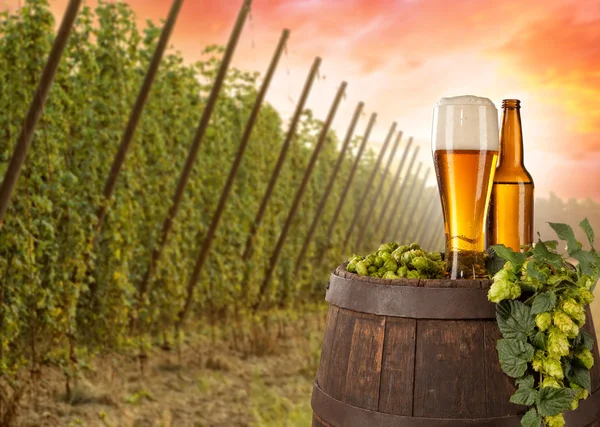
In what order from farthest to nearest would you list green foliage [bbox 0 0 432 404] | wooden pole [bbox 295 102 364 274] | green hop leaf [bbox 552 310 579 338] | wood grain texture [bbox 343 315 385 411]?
wooden pole [bbox 295 102 364 274]
green foliage [bbox 0 0 432 404]
wood grain texture [bbox 343 315 385 411]
green hop leaf [bbox 552 310 579 338]

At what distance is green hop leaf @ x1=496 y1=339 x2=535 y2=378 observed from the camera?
5.27 feet

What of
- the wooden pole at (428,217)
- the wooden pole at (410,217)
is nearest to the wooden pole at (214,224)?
the wooden pole at (410,217)

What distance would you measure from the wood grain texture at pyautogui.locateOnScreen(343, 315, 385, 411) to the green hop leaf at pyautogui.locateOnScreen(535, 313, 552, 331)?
1.19ft

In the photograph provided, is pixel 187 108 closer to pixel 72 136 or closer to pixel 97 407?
pixel 72 136

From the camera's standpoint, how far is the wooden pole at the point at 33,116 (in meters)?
4.19

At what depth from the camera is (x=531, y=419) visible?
1614 millimetres

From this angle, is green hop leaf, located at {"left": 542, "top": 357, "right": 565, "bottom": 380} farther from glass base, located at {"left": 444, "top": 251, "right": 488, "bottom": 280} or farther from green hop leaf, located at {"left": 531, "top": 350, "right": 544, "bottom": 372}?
glass base, located at {"left": 444, "top": 251, "right": 488, "bottom": 280}

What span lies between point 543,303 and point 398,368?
14.6 inches

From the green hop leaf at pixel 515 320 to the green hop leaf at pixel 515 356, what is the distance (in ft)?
0.06

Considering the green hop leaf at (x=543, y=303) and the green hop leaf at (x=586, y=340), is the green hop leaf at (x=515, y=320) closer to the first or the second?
the green hop leaf at (x=543, y=303)

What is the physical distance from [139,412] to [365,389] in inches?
171

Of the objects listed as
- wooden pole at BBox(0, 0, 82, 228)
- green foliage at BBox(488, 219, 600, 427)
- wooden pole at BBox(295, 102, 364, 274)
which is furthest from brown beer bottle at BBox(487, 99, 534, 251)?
wooden pole at BBox(295, 102, 364, 274)

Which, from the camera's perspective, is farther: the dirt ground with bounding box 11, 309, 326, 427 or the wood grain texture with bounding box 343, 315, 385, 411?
the dirt ground with bounding box 11, 309, 326, 427

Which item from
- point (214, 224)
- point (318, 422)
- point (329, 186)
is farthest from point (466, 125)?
point (329, 186)
